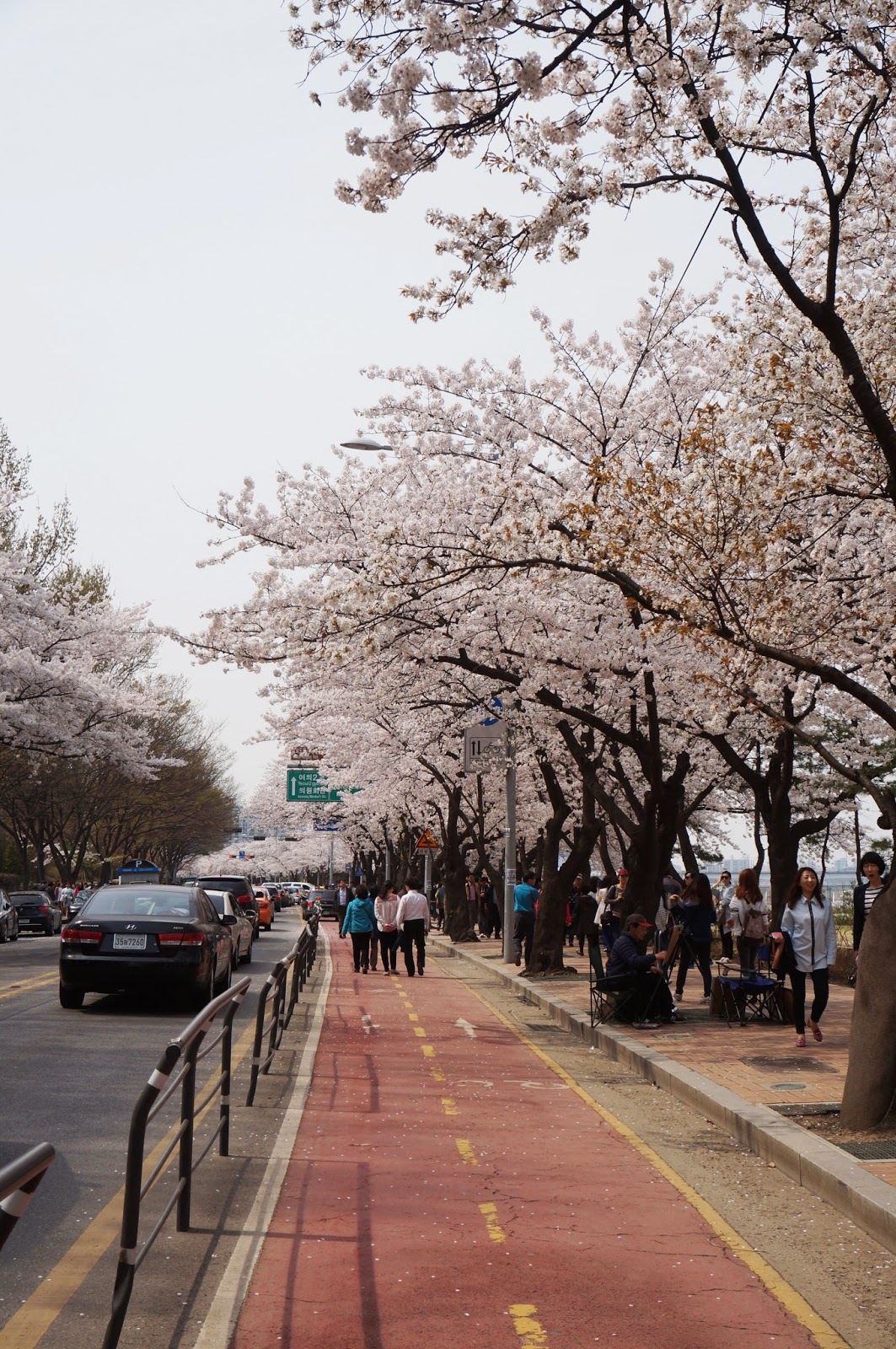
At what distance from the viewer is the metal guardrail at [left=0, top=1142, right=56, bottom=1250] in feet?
9.23

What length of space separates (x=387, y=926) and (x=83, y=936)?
1117cm

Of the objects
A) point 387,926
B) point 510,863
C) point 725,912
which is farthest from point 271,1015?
point 510,863

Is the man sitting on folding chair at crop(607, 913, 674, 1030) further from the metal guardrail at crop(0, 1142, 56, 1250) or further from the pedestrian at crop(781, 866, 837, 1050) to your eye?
the metal guardrail at crop(0, 1142, 56, 1250)

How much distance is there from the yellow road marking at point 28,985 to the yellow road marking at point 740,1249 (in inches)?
399

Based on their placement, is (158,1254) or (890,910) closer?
(158,1254)

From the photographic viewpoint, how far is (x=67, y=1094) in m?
10.1

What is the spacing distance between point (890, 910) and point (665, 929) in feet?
48.0

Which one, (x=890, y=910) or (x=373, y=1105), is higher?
(x=890, y=910)

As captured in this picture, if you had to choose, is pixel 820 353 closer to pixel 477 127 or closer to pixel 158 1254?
pixel 477 127

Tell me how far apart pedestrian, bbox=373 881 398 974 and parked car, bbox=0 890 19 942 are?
16274mm

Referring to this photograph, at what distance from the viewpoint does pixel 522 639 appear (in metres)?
19.2

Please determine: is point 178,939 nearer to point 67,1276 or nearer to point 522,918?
point 67,1276

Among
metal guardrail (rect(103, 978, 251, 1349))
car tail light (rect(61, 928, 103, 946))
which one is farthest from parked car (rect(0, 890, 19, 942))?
metal guardrail (rect(103, 978, 251, 1349))

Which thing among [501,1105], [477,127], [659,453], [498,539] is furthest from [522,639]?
[477,127]
